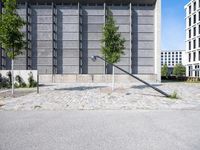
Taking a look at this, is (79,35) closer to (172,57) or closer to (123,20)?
(123,20)

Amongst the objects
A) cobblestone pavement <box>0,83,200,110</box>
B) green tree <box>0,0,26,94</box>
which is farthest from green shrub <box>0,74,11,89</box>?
cobblestone pavement <box>0,83,200,110</box>

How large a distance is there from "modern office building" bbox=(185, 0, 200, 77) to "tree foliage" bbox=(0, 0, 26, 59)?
51546mm

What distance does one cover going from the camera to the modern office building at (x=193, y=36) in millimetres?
58781

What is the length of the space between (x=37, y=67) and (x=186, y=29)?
4928 centimetres

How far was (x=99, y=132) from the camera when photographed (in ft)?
19.8

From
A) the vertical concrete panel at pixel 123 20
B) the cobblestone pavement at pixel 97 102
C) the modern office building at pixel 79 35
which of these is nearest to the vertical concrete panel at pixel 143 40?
the modern office building at pixel 79 35

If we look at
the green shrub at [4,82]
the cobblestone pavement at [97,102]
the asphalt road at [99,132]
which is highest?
the green shrub at [4,82]

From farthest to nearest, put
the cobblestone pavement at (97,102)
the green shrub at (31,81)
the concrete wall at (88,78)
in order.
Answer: the concrete wall at (88,78) < the green shrub at (31,81) < the cobblestone pavement at (97,102)

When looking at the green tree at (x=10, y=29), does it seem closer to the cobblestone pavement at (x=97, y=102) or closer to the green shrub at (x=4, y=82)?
the cobblestone pavement at (x=97, y=102)

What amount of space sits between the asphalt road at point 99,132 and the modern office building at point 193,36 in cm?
5519

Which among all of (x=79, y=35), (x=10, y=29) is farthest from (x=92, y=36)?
(x=10, y=29)

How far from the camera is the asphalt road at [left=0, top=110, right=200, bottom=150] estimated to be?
4.94 meters

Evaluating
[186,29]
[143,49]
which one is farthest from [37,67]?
[186,29]

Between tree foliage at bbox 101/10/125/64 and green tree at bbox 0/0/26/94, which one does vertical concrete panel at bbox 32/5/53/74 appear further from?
green tree at bbox 0/0/26/94
